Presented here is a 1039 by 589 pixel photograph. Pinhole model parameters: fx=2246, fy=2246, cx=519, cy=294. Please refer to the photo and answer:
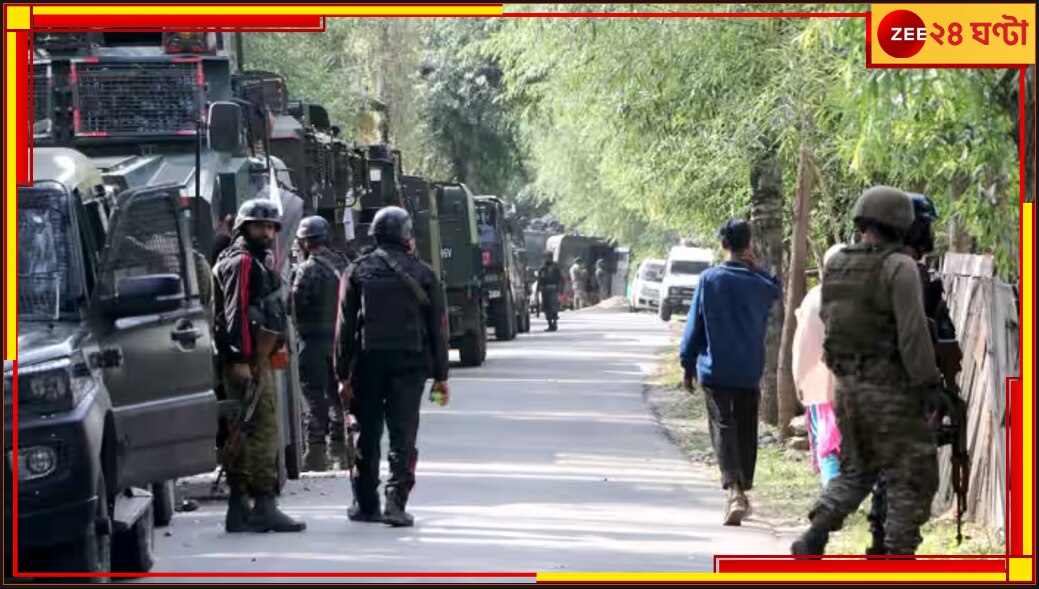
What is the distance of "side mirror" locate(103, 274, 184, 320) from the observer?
9.84m

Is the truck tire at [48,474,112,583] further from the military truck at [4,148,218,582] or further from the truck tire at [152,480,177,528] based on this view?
the truck tire at [152,480,177,528]

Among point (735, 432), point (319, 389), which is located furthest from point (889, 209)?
point (319, 389)

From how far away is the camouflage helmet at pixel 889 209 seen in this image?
9867mm

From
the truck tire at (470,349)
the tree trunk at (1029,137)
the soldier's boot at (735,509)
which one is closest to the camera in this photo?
the tree trunk at (1029,137)

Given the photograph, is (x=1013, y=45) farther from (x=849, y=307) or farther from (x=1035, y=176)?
(x=849, y=307)

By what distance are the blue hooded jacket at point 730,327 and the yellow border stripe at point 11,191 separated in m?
4.89

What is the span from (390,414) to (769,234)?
888cm

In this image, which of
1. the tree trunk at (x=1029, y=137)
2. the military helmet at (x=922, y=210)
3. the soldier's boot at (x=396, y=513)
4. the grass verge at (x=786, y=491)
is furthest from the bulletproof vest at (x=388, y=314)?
the tree trunk at (x=1029, y=137)

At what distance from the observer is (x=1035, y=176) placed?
955 cm

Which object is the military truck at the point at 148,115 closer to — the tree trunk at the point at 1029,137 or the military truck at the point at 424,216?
the tree trunk at the point at 1029,137

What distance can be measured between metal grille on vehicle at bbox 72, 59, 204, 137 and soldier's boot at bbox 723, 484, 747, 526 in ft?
17.1

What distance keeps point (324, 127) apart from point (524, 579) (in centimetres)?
1470

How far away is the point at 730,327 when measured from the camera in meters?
13.5

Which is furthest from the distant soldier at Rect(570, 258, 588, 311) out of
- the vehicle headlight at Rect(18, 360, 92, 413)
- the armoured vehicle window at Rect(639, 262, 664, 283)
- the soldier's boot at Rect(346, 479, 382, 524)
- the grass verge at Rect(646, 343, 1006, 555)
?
the vehicle headlight at Rect(18, 360, 92, 413)
